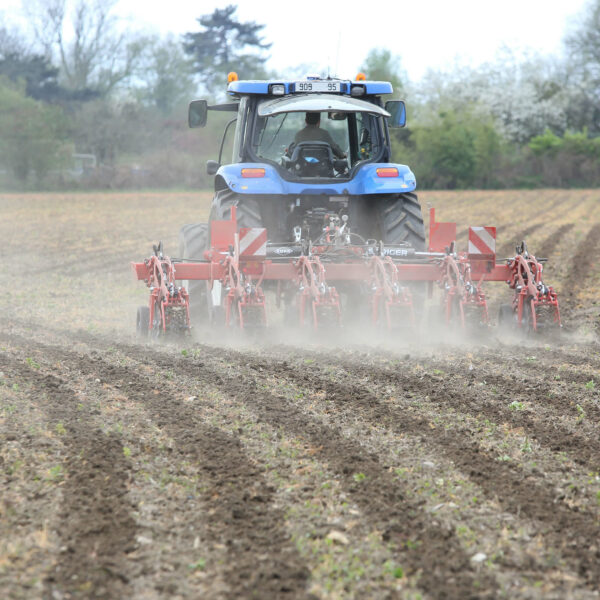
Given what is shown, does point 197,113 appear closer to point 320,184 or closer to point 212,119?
Answer: point 320,184

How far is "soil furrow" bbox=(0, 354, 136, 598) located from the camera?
3031 mm

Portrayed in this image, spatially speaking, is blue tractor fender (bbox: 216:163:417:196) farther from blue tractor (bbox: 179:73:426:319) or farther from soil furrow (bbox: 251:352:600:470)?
soil furrow (bbox: 251:352:600:470)

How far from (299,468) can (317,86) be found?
196 inches

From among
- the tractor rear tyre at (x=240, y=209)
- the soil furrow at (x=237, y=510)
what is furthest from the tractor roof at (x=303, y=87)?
the soil furrow at (x=237, y=510)

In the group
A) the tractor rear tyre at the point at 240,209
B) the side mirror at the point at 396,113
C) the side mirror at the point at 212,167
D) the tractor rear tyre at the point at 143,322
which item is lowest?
the tractor rear tyre at the point at 143,322

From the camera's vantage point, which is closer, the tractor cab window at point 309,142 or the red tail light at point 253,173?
the red tail light at point 253,173

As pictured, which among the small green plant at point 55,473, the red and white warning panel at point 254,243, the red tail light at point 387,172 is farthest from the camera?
the red tail light at point 387,172

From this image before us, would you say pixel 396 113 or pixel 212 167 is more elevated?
pixel 396 113

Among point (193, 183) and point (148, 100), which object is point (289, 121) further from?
point (148, 100)

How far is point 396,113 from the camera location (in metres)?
8.59

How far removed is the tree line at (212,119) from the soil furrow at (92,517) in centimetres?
3496

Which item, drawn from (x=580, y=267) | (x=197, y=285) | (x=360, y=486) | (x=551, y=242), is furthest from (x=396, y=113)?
(x=551, y=242)

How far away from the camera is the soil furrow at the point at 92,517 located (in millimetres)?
3031

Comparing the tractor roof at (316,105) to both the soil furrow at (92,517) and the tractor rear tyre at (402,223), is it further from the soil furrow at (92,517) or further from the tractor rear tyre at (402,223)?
the soil furrow at (92,517)
